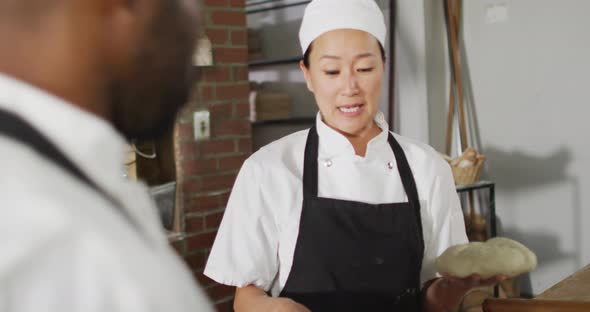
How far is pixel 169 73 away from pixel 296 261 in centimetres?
93

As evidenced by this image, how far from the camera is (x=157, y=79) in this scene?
15.8 inches

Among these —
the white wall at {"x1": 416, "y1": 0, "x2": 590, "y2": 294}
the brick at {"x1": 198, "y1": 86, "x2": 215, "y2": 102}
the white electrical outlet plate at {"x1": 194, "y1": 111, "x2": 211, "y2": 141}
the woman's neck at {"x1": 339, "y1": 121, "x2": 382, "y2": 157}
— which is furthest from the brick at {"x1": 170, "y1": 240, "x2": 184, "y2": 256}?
the white wall at {"x1": 416, "y1": 0, "x2": 590, "y2": 294}

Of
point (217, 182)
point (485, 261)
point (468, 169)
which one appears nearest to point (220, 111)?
point (217, 182)

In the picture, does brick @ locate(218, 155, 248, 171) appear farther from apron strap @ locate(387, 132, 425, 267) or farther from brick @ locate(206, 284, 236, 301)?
apron strap @ locate(387, 132, 425, 267)

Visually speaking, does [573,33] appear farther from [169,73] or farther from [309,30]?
[169,73]

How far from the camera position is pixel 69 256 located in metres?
0.32

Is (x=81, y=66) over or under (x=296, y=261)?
over

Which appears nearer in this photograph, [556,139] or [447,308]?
[447,308]

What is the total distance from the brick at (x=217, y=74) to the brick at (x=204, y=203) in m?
0.49

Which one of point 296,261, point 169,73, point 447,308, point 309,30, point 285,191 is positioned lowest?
point 447,308

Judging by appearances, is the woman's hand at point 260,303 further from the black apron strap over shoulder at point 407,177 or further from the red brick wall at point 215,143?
the red brick wall at point 215,143

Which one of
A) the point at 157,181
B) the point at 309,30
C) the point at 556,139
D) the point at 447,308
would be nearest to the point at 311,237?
the point at 447,308

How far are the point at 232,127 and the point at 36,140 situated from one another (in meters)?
2.18

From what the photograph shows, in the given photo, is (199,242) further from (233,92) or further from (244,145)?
(233,92)
